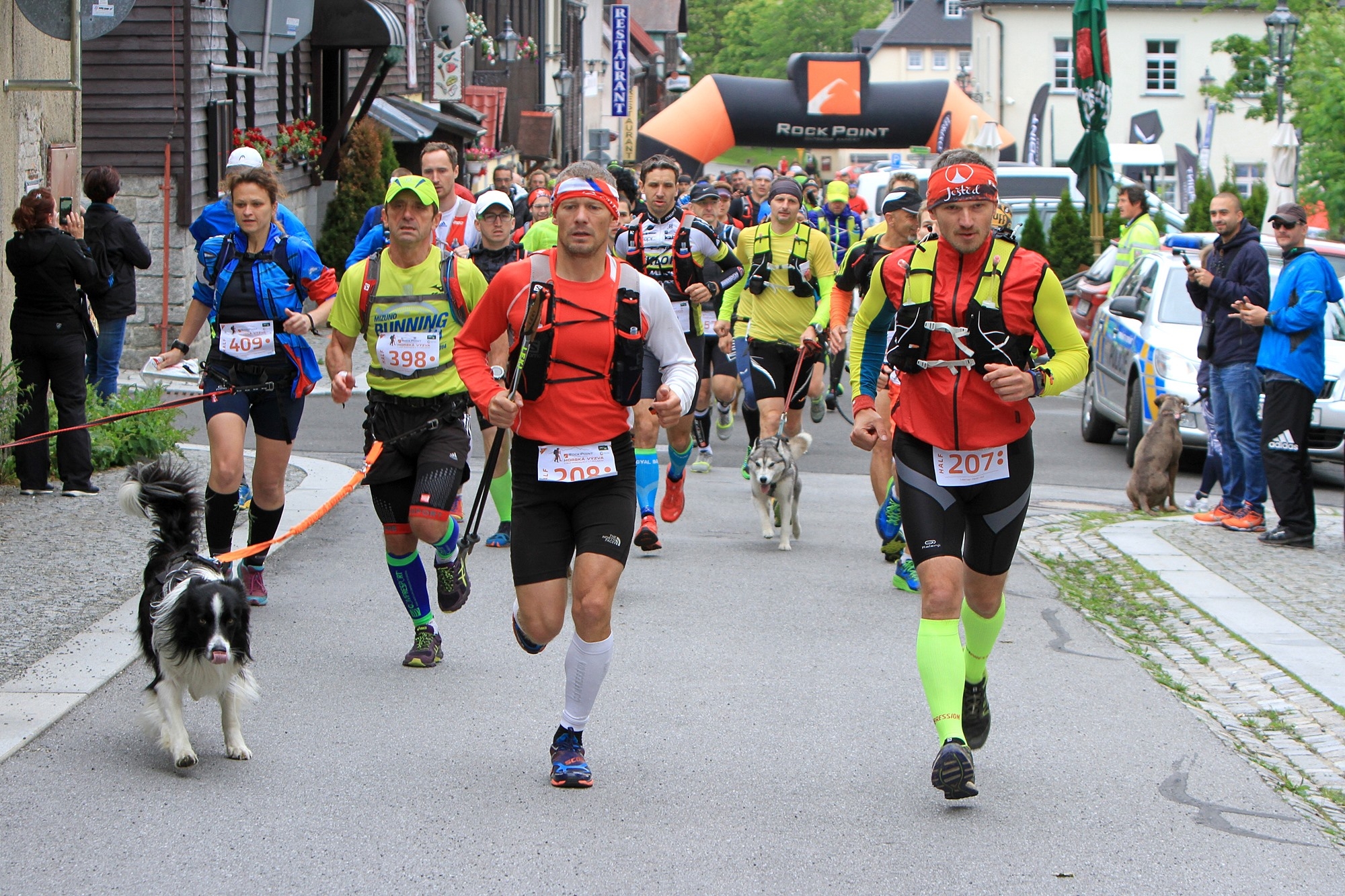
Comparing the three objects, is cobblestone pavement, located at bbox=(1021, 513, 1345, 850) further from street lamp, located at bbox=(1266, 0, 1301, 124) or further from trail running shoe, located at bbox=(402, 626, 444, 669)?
street lamp, located at bbox=(1266, 0, 1301, 124)

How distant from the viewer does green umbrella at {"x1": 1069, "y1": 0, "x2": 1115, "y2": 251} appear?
985 inches

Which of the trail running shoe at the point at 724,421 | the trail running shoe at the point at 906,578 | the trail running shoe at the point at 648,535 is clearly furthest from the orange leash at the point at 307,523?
the trail running shoe at the point at 724,421

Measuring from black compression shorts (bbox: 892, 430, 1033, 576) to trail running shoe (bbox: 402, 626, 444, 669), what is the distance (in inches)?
94.4

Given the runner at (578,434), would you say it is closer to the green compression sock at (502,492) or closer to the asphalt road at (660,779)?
the asphalt road at (660,779)

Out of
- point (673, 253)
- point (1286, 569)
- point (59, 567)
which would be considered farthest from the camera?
point (673, 253)

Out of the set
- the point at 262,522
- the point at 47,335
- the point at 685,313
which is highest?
the point at 685,313

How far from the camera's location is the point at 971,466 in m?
5.30

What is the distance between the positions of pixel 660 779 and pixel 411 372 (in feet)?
7.35

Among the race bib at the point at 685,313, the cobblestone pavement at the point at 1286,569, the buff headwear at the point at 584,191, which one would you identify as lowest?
the cobblestone pavement at the point at 1286,569

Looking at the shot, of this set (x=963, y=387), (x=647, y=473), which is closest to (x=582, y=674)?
(x=963, y=387)

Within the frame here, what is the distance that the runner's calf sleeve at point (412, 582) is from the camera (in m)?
6.79

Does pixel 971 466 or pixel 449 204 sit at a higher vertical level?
pixel 449 204

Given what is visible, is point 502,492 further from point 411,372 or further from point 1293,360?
point 1293,360

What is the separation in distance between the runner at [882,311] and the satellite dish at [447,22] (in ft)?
74.9
